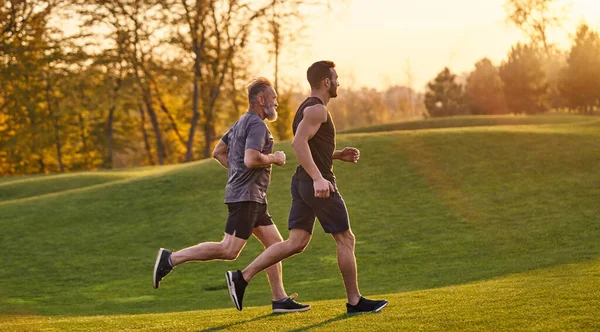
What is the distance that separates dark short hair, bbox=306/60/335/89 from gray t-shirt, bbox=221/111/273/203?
0.61 metres

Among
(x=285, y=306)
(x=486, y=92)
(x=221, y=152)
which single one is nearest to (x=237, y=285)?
(x=285, y=306)

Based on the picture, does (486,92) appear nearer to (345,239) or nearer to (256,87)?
(256,87)

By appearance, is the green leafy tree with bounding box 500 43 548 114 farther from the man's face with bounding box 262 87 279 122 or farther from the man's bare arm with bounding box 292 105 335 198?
the man's bare arm with bounding box 292 105 335 198

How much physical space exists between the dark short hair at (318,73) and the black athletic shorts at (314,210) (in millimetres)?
890

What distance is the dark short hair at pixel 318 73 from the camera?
8.00 meters

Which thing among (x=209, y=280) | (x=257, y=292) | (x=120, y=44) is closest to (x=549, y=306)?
(x=257, y=292)

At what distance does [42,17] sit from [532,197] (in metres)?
41.0

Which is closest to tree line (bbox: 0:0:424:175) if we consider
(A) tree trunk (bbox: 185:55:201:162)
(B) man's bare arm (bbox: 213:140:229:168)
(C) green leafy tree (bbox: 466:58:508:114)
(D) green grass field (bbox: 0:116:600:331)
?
(A) tree trunk (bbox: 185:55:201:162)

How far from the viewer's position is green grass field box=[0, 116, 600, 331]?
848cm

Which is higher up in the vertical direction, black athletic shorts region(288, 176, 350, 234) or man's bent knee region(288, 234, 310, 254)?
black athletic shorts region(288, 176, 350, 234)

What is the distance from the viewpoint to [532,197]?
21266 mm

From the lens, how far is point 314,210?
801 centimetres

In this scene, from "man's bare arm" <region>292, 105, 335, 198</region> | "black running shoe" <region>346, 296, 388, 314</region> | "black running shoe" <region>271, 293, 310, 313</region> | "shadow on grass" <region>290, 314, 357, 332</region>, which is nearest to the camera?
"shadow on grass" <region>290, 314, 357, 332</region>

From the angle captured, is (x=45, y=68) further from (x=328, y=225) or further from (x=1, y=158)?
(x=328, y=225)
